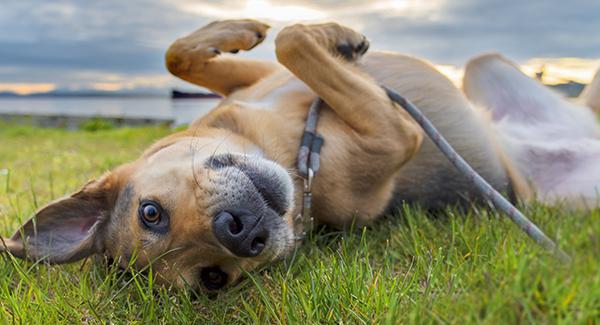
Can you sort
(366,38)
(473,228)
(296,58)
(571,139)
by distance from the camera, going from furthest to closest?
1. (571,139)
2. (366,38)
3. (296,58)
4. (473,228)

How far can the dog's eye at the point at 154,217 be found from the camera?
2.59 metres

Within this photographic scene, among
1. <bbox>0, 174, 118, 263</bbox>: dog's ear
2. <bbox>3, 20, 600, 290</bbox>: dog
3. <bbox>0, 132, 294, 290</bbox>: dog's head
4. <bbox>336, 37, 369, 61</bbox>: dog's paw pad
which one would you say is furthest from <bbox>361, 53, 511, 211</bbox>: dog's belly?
<bbox>0, 174, 118, 263</bbox>: dog's ear

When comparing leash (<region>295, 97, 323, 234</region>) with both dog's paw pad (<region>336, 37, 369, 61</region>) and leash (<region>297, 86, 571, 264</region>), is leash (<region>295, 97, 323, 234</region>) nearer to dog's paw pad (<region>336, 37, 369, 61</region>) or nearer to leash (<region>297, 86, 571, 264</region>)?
leash (<region>297, 86, 571, 264</region>)

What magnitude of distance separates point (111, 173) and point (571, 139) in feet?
11.3

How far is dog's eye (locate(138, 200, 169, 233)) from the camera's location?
8.48 feet

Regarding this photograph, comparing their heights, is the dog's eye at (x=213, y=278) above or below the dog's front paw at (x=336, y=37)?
below

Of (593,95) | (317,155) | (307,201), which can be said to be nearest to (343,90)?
(317,155)

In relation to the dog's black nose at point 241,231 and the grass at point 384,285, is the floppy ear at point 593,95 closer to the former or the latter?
the grass at point 384,285

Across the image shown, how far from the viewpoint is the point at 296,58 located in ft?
10.6

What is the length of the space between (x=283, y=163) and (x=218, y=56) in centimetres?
121

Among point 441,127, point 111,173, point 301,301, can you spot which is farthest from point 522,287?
point 441,127

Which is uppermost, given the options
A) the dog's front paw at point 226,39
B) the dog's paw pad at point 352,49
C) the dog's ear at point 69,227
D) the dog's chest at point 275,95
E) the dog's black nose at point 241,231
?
the dog's paw pad at point 352,49

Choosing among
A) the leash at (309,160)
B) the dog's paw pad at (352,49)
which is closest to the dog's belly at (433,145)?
the dog's paw pad at (352,49)

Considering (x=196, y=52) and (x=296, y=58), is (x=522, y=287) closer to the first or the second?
(x=296, y=58)
